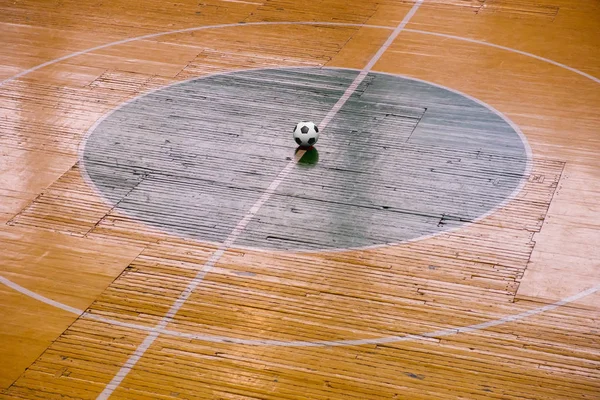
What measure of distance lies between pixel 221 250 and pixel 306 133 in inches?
92.7

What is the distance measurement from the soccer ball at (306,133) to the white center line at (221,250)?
15 cm

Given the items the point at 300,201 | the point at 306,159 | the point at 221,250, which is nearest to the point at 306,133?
the point at 306,159

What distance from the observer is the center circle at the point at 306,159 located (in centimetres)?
1020

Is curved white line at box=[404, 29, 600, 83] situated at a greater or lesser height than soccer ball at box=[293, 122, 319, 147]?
lesser

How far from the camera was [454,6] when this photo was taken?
15984 mm

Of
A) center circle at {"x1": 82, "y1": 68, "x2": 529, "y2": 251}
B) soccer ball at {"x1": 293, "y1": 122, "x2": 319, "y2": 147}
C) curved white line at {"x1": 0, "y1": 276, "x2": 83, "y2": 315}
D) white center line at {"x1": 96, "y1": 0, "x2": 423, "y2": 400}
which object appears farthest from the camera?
soccer ball at {"x1": 293, "y1": 122, "x2": 319, "y2": 147}

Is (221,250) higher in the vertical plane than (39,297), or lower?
lower

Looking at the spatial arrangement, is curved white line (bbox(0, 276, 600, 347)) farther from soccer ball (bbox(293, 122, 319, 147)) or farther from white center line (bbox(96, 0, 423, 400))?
soccer ball (bbox(293, 122, 319, 147))

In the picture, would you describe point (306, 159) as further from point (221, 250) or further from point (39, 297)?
point (39, 297)

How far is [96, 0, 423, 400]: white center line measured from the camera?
313 inches

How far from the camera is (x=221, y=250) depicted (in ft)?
31.9

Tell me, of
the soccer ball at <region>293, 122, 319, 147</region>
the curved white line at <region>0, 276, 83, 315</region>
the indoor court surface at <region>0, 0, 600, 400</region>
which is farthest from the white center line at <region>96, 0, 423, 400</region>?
the curved white line at <region>0, 276, 83, 315</region>

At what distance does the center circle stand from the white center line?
0.24 ft

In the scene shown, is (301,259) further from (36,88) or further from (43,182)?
(36,88)
